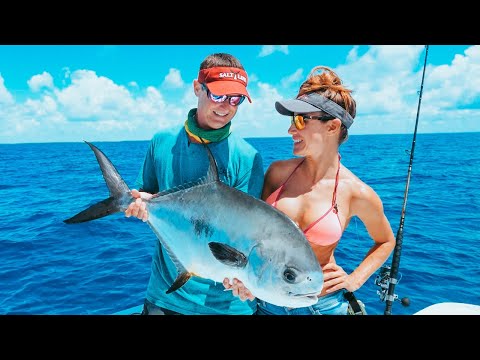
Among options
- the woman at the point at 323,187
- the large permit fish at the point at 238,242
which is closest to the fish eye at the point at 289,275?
the large permit fish at the point at 238,242

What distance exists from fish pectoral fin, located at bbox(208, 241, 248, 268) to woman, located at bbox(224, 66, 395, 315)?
25cm

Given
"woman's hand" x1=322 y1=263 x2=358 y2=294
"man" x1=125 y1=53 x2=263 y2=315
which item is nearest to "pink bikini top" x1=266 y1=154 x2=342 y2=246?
"woman's hand" x1=322 y1=263 x2=358 y2=294

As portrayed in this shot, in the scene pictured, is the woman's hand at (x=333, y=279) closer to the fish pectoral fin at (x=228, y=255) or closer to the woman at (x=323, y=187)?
the woman at (x=323, y=187)

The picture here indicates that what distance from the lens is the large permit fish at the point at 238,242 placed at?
169 cm

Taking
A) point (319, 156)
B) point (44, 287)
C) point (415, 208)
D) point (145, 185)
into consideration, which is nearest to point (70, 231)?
point (44, 287)

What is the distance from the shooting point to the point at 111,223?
10.7 meters

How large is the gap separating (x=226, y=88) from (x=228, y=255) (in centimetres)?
83

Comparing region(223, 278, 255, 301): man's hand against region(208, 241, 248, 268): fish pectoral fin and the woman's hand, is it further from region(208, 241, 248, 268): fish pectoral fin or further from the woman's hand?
the woman's hand

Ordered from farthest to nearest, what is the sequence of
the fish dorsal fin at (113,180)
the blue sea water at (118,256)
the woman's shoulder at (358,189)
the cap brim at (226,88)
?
1. the blue sea water at (118,256)
2. the woman's shoulder at (358,189)
3. the fish dorsal fin at (113,180)
4. the cap brim at (226,88)

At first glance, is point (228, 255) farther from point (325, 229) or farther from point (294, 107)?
point (294, 107)

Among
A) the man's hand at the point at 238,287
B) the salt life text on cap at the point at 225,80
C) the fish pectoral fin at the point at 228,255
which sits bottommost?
the man's hand at the point at 238,287

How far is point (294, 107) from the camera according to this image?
1947 millimetres
